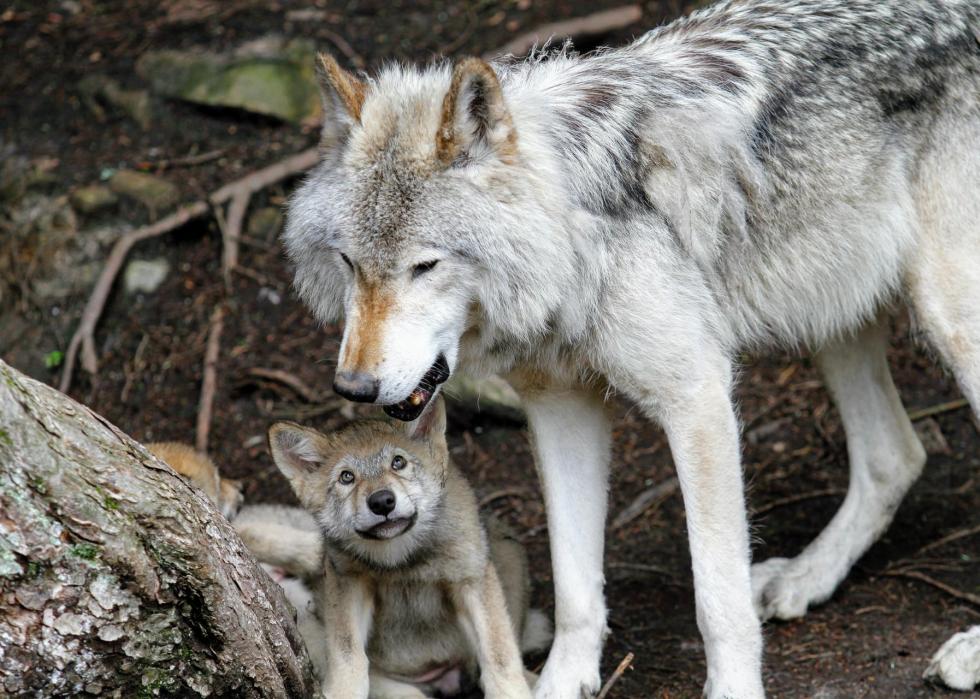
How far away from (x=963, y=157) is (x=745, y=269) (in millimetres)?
1026

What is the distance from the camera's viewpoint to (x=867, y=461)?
5871 millimetres

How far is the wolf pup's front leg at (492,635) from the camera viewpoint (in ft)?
14.6

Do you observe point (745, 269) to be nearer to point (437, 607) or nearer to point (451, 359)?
point (451, 359)

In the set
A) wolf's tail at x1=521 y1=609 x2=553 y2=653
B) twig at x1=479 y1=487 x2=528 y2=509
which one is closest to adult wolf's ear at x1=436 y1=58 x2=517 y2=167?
wolf's tail at x1=521 y1=609 x2=553 y2=653

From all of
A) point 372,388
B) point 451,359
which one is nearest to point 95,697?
point 372,388

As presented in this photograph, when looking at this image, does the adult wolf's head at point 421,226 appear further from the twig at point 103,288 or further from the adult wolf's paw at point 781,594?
the twig at point 103,288

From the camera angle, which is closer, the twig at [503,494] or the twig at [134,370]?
the twig at [503,494]

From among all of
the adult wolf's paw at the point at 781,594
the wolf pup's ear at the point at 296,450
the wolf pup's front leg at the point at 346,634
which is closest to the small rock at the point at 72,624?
the wolf pup's front leg at the point at 346,634

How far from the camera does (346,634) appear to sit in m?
4.46

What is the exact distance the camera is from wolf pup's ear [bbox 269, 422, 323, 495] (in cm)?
461

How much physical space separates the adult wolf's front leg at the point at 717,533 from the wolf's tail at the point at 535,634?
1109 millimetres

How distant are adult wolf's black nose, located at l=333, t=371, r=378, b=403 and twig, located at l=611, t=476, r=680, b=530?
10.3 feet

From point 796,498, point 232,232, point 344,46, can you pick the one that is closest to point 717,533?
point 796,498

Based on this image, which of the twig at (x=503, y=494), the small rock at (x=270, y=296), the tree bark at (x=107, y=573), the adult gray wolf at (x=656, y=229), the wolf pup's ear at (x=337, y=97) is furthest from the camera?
the small rock at (x=270, y=296)
